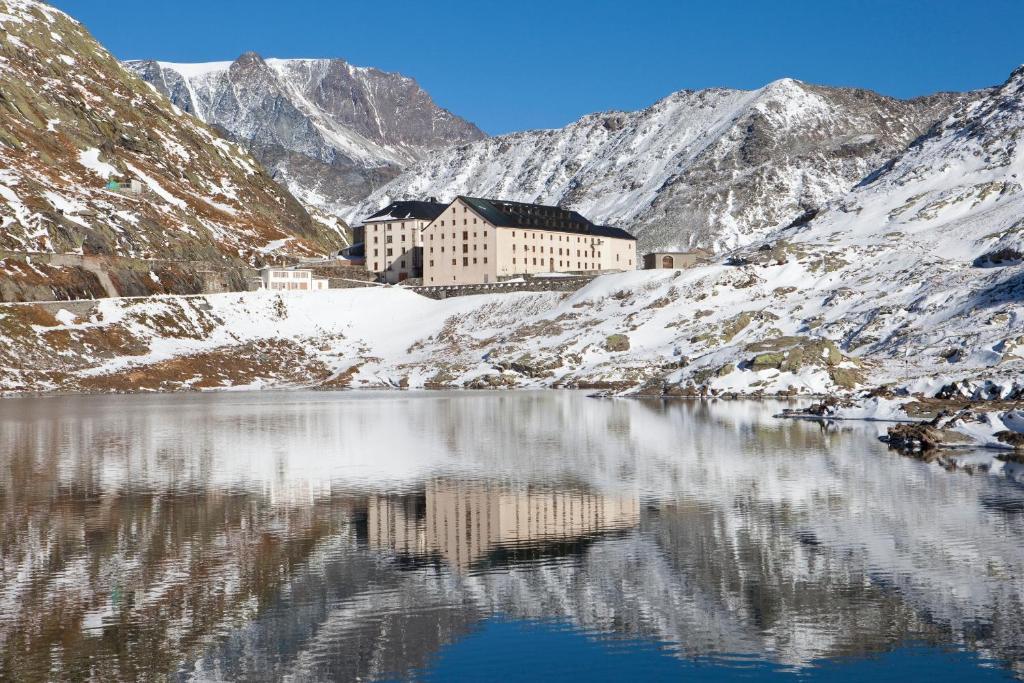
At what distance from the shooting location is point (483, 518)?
3931 cm

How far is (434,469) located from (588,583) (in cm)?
2345

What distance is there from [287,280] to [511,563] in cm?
14107

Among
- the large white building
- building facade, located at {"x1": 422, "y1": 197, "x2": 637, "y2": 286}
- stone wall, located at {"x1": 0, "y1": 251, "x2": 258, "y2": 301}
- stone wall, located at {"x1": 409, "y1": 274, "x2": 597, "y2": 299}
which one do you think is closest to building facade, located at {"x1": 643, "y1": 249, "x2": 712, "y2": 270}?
stone wall, located at {"x1": 409, "y1": 274, "x2": 597, "y2": 299}

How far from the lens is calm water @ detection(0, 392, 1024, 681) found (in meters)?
23.7

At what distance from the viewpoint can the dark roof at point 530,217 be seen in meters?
175

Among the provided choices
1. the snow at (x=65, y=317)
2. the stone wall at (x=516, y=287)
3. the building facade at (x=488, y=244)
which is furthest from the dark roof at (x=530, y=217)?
the snow at (x=65, y=317)

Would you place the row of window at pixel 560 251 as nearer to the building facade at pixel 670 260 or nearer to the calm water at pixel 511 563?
the building facade at pixel 670 260

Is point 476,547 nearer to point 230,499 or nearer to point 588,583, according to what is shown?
point 588,583

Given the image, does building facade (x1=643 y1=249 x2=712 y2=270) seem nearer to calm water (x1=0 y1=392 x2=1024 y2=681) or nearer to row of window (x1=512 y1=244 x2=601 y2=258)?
row of window (x1=512 y1=244 x2=601 y2=258)

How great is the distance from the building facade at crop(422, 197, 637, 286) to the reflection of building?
125146 mm

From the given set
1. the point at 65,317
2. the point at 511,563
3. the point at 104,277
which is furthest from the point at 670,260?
the point at 511,563

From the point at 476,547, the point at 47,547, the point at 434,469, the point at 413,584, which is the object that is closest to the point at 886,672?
the point at 413,584

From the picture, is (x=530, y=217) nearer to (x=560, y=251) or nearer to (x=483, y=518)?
(x=560, y=251)

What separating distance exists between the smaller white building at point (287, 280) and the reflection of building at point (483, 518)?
125666 millimetres
